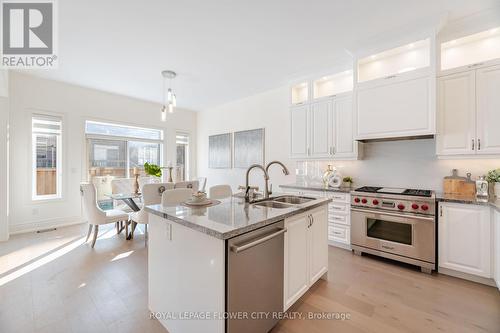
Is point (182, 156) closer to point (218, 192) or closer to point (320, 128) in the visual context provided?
point (218, 192)

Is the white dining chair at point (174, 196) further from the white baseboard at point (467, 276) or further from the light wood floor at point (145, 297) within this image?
the white baseboard at point (467, 276)

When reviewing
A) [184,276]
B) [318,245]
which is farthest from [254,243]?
[318,245]

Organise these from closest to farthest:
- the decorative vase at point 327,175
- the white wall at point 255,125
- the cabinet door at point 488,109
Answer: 1. the cabinet door at point 488,109
2. the decorative vase at point 327,175
3. the white wall at point 255,125

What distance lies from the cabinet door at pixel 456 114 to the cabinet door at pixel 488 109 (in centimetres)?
5

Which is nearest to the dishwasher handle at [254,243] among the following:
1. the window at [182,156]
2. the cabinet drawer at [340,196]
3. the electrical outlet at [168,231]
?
the electrical outlet at [168,231]

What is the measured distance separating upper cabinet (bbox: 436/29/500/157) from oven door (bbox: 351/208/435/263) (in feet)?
3.03

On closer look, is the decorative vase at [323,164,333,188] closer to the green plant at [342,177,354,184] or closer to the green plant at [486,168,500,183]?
the green plant at [342,177,354,184]

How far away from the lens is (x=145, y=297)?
205cm

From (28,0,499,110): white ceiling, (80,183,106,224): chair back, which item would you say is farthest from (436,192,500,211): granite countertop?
(80,183,106,224): chair back

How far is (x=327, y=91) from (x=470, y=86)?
5.94ft

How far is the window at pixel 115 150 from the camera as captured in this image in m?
4.66

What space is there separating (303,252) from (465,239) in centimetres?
190

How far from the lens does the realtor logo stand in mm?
2275

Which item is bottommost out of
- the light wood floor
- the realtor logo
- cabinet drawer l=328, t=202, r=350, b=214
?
the light wood floor
